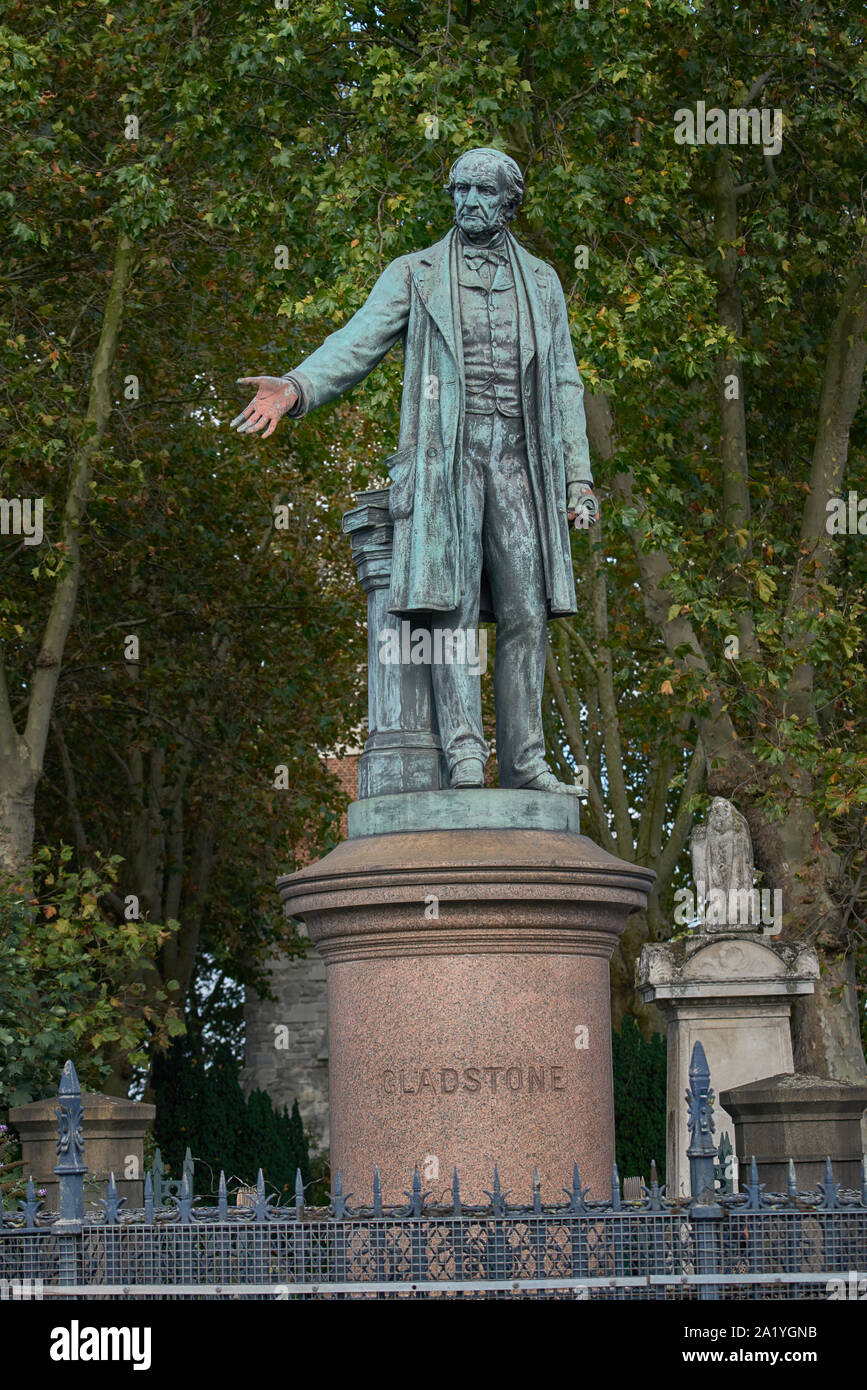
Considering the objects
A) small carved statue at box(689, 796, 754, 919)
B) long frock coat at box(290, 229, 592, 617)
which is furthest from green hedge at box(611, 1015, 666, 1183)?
long frock coat at box(290, 229, 592, 617)

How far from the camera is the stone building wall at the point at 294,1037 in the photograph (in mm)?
34625

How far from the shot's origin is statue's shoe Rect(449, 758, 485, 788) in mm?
7887

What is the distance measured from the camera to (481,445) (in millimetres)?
8164

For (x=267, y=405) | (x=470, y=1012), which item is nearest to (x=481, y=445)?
(x=267, y=405)

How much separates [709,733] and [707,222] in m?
5.46

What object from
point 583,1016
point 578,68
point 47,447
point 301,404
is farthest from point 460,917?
point 578,68

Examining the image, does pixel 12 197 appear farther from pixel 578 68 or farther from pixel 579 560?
pixel 579 560

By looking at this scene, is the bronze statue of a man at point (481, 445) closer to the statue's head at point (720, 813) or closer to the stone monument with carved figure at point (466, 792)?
the stone monument with carved figure at point (466, 792)

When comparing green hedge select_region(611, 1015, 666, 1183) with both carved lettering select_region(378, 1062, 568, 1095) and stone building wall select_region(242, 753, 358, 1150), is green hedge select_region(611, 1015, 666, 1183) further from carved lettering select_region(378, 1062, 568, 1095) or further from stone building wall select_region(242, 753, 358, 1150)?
stone building wall select_region(242, 753, 358, 1150)

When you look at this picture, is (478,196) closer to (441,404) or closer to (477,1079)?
(441,404)

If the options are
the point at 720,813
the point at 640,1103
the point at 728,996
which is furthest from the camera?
the point at 640,1103

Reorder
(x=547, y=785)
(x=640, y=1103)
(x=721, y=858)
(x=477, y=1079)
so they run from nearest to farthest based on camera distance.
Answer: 1. (x=477, y=1079)
2. (x=547, y=785)
3. (x=721, y=858)
4. (x=640, y=1103)

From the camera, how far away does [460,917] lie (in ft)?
24.4

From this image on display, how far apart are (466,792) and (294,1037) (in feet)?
92.1
